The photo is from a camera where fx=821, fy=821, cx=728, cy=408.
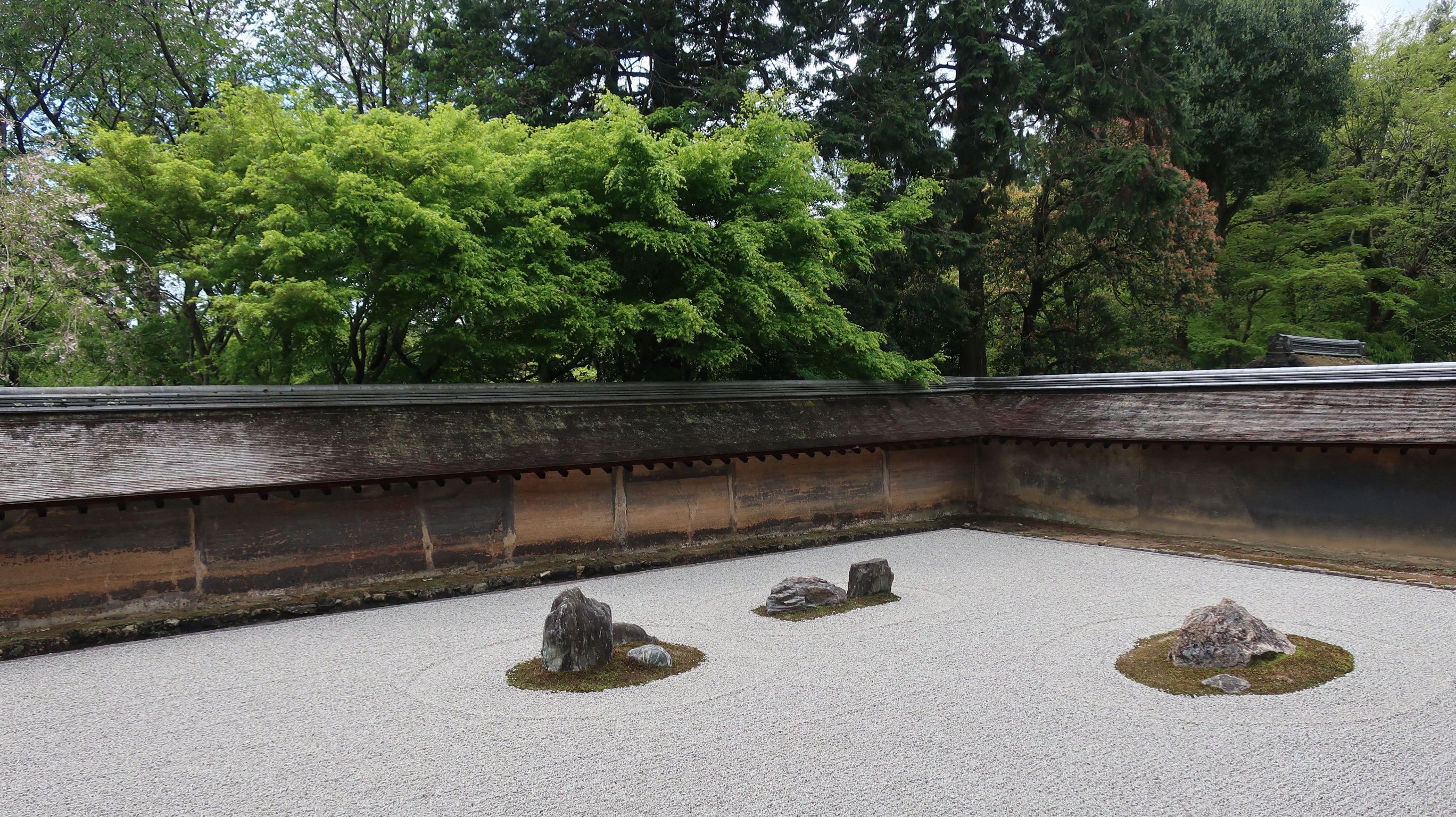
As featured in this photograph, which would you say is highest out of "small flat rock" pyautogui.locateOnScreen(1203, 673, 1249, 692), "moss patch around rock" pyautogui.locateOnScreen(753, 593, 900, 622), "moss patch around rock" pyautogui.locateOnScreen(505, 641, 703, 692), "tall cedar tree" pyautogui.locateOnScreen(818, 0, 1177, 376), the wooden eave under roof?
"tall cedar tree" pyautogui.locateOnScreen(818, 0, 1177, 376)

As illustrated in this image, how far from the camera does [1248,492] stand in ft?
40.7

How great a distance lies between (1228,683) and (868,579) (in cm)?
402

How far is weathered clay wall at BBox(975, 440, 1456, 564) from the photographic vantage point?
35.5ft

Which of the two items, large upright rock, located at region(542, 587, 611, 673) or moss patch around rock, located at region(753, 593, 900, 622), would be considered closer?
large upright rock, located at region(542, 587, 611, 673)

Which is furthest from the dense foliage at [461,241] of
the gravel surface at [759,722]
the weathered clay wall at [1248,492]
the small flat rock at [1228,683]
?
the small flat rock at [1228,683]

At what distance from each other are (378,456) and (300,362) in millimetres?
3954

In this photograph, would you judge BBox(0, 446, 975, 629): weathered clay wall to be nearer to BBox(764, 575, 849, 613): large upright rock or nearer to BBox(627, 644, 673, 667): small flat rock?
BBox(764, 575, 849, 613): large upright rock

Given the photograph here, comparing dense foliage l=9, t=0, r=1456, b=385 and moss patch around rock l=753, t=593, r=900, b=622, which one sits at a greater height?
dense foliage l=9, t=0, r=1456, b=385

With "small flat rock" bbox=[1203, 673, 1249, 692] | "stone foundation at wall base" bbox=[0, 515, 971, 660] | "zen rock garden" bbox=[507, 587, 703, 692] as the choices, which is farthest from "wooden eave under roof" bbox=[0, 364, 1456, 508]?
"small flat rock" bbox=[1203, 673, 1249, 692]

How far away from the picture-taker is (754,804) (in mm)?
4570

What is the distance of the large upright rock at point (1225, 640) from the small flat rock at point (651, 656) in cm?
424

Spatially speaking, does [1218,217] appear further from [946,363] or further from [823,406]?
[823,406]

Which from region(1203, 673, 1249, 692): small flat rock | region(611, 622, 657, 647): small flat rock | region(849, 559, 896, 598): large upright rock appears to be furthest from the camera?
region(849, 559, 896, 598): large upright rock

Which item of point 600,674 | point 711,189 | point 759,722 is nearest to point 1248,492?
point 711,189
